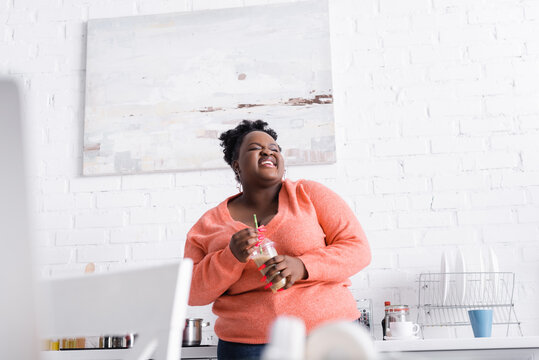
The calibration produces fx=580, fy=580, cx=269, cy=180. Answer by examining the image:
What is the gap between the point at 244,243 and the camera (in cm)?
174

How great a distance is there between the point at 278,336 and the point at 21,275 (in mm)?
181

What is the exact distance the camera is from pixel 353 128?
9.03ft

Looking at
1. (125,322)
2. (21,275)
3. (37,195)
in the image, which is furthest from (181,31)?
(21,275)

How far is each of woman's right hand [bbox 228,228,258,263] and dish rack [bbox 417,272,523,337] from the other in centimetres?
100

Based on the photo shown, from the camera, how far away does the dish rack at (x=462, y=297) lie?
2.36m

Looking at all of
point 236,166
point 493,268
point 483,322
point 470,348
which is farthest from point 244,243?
point 493,268

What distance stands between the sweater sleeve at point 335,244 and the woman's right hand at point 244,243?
173mm

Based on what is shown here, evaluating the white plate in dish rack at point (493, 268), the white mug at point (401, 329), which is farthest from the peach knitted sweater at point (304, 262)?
the white plate in dish rack at point (493, 268)

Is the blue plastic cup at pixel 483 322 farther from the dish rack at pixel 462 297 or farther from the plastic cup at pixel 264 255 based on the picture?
the plastic cup at pixel 264 255

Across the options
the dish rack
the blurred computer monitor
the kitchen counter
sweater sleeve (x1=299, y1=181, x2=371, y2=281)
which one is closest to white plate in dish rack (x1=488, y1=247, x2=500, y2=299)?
the dish rack

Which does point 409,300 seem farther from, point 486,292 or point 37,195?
point 37,195

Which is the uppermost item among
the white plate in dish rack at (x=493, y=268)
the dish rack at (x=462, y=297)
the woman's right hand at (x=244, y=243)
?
the woman's right hand at (x=244, y=243)

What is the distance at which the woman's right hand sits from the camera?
1.74 meters

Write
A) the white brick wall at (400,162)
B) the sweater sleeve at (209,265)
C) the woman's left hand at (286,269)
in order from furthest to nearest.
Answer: the white brick wall at (400,162), the sweater sleeve at (209,265), the woman's left hand at (286,269)
